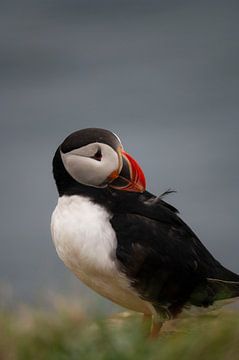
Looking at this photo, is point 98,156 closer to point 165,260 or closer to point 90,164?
point 90,164

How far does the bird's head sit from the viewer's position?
533 centimetres

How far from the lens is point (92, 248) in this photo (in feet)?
16.7

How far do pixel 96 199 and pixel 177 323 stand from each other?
1.02 meters

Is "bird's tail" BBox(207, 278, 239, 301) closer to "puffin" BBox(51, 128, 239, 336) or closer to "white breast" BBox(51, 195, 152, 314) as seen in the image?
"puffin" BBox(51, 128, 239, 336)

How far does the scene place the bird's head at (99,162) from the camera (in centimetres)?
533

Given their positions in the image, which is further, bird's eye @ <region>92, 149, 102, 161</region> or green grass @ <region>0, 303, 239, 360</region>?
bird's eye @ <region>92, 149, 102, 161</region>

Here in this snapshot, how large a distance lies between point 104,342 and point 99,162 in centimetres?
206

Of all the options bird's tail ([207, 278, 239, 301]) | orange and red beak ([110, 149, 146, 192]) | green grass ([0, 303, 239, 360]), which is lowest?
bird's tail ([207, 278, 239, 301])

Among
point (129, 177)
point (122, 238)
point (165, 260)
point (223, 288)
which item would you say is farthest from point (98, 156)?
point (223, 288)

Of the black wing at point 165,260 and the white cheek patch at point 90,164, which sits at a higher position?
the white cheek patch at point 90,164

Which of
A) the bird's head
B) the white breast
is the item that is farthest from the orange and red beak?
the white breast

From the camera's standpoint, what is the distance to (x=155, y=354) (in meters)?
3.34

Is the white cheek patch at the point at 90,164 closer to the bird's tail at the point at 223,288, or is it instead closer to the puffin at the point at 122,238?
the puffin at the point at 122,238

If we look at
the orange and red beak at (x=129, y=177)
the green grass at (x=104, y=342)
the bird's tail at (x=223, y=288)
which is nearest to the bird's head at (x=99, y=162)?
the orange and red beak at (x=129, y=177)
